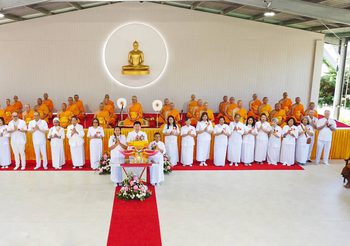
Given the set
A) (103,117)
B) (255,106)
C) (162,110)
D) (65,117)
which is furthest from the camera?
(255,106)

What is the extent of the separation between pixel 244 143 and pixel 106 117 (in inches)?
163

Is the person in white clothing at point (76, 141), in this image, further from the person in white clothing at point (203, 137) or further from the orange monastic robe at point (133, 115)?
the person in white clothing at point (203, 137)

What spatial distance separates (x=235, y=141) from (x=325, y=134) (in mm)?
2341

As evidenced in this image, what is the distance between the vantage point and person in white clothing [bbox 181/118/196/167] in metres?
8.82

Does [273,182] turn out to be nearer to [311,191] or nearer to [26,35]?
[311,191]

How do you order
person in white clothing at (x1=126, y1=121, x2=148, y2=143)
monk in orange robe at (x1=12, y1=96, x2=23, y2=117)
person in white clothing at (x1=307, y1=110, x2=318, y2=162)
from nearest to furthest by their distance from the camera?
person in white clothing at (x1=126, y1=121, x2=148, y2=143) → person in white clothing at (x1=307, y1=110, x2=318, y2=162) → monk in orange robe at (x1=12, y1=96, x2=23, y2=117)

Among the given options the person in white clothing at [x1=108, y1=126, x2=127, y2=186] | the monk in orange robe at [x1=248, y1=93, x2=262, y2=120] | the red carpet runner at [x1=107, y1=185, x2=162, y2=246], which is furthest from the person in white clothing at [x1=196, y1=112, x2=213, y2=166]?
the monk in orange robe at [x1=248, y1=93, x2=262, y2=120]

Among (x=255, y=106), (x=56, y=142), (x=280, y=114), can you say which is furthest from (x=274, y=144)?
(x=56, y=142)

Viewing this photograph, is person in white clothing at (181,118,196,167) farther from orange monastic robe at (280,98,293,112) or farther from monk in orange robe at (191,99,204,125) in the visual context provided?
orange monastic robe at (280,98,293,112)

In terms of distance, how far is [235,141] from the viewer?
898 cm

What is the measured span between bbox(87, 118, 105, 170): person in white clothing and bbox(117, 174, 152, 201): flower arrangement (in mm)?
1714

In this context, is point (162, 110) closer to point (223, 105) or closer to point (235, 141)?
point (223, 105)

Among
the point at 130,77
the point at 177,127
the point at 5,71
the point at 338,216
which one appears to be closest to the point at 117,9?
the point at 130,77

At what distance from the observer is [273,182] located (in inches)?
318
